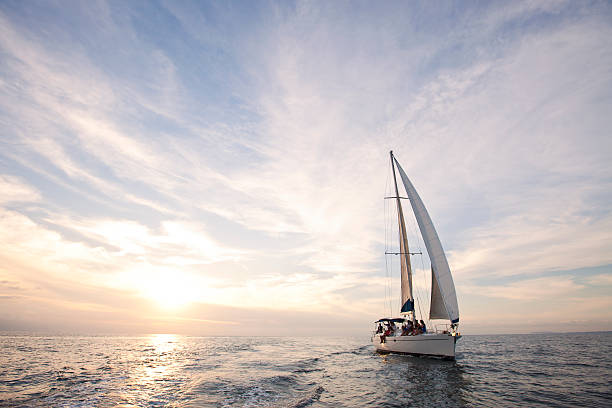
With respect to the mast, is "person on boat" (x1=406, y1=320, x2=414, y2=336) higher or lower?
lower

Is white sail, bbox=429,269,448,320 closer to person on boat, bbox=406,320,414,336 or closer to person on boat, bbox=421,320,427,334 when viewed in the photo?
person on boat, bbox=421,320,427,334

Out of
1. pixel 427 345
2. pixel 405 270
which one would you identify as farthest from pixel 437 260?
pixel 405 270

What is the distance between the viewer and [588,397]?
650 inches

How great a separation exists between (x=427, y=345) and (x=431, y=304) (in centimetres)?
411

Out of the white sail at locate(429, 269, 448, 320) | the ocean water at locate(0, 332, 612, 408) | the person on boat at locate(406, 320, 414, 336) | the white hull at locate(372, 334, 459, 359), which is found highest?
the white sail at locate(429, 269, 448, 320)

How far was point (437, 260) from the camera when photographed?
30.1m

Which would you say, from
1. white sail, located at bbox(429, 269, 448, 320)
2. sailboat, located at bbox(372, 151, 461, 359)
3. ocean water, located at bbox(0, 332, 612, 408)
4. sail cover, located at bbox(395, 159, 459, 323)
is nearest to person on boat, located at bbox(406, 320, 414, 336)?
sailboat, located at bbox(372, 151, 461, 359)

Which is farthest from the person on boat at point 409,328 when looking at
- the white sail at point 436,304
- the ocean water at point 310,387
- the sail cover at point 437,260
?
the ocean water at point 310,387

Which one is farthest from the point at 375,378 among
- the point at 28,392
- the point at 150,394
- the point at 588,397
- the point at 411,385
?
the point at 28,392

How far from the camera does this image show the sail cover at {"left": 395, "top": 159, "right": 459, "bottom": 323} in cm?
2853

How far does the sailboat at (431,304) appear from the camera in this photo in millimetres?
27984

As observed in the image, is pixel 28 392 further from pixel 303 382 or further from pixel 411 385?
pixel 411 385

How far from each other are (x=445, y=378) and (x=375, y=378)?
4865 mm

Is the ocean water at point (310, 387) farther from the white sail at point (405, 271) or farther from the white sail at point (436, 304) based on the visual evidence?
the white sail at point (405, 271)
